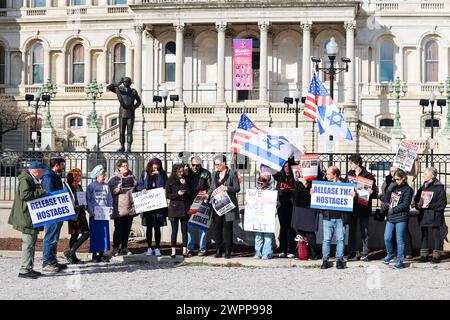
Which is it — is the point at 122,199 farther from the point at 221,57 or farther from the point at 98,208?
the point at 221,57

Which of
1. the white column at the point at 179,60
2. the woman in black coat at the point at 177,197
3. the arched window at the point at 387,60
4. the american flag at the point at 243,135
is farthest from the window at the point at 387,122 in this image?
the woman in black coat at the point at 177,197

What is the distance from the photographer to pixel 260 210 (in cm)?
1797

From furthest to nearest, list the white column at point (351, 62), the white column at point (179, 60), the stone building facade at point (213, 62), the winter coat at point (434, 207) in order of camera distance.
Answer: the white column at point (179, 60) < the white column at point (351, 62) < the stone building facade at point (213, 62) < the winter coat at point (434, 207)

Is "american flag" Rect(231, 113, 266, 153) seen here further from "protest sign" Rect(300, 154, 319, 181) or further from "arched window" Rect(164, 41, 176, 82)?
"arched window" Rect(164, 41, 176, 82)

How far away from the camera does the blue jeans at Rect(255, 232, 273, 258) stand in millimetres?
17859

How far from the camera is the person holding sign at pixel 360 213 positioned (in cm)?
1753

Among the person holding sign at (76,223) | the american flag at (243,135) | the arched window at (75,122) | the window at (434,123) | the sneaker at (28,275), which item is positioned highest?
the arched window at (75,122)

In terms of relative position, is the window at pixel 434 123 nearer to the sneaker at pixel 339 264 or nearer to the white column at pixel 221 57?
the white column at pixel 221 57

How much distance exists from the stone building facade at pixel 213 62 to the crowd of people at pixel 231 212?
94.1 feet

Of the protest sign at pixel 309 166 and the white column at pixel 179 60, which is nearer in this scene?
the protest sign at pixel 309 166

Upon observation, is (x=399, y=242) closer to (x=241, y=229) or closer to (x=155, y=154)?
(x=241, y=229)

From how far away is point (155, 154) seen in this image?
21250 millimetres

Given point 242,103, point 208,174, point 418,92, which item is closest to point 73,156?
point 208,174
